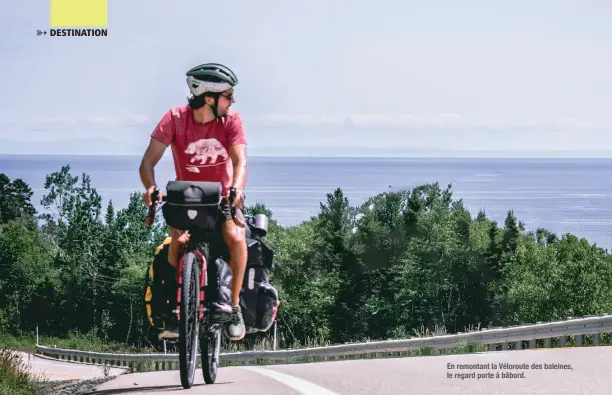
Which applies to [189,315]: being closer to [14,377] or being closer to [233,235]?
[233,235]

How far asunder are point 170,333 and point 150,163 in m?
1.20

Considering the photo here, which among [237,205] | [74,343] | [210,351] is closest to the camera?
[237,205]

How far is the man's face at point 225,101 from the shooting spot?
275 inches

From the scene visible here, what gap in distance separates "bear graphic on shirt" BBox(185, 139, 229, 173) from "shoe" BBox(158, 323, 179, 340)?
1.25 m

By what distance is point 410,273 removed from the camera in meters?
105

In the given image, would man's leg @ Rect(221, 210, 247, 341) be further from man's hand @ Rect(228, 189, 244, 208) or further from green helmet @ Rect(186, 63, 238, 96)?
green helmet @ Rect(186, 63, 238, 96)

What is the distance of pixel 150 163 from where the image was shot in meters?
7.51

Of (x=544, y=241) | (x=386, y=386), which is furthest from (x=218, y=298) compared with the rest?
(x=544, y=241)

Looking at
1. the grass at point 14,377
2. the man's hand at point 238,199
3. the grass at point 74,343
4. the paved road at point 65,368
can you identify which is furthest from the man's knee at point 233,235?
the grass at point 74,343

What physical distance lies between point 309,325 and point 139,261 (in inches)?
1099

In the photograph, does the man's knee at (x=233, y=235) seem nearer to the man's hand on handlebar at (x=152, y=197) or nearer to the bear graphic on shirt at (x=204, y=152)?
the man's hand on handlebar at (x=152, y=197)

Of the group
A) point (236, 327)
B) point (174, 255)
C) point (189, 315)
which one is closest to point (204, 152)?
point (174, 255)

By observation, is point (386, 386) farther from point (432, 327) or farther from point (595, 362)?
point (432, 327)

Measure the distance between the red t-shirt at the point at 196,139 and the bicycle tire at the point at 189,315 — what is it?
78cm
